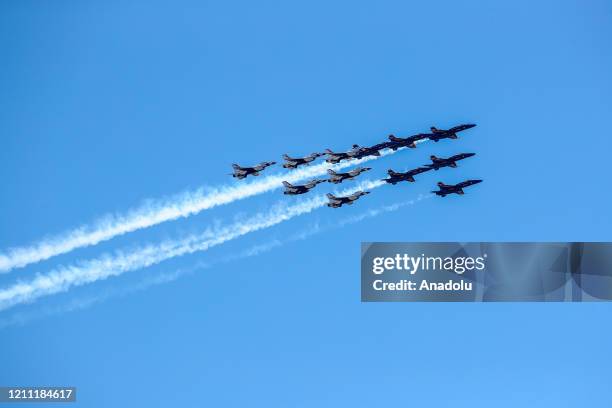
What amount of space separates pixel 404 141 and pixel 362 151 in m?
2.93

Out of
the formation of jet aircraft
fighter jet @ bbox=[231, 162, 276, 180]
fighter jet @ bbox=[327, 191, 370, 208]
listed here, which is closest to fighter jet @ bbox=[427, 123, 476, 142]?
the formation of jet aircraft

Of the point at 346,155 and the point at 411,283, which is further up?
the point at 346,155

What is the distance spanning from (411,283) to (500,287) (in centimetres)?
522

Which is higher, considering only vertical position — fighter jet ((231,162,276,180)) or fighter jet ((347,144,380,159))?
fighter jet ((347,144,380,159))

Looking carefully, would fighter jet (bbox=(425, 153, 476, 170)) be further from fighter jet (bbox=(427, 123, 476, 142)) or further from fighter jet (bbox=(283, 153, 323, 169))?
fighter jet (bbox=(283, 153, 323, 169))

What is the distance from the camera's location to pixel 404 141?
267 ft

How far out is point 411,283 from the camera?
76.2 m

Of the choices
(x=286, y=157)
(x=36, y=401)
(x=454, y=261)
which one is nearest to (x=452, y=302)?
(x=454, y=261)

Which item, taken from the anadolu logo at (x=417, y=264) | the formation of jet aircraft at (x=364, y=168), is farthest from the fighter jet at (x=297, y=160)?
the anadolu logo at (x=417, y=264)

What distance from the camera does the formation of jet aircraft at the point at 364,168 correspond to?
79.1 meters

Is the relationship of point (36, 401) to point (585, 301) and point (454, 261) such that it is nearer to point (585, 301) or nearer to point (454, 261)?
point (454, 261)

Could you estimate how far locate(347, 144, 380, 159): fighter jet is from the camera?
79.8 metres

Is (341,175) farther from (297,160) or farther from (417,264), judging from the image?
(417,264)

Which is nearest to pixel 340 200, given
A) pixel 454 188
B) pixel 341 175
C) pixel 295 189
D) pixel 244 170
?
pixel 341 175
